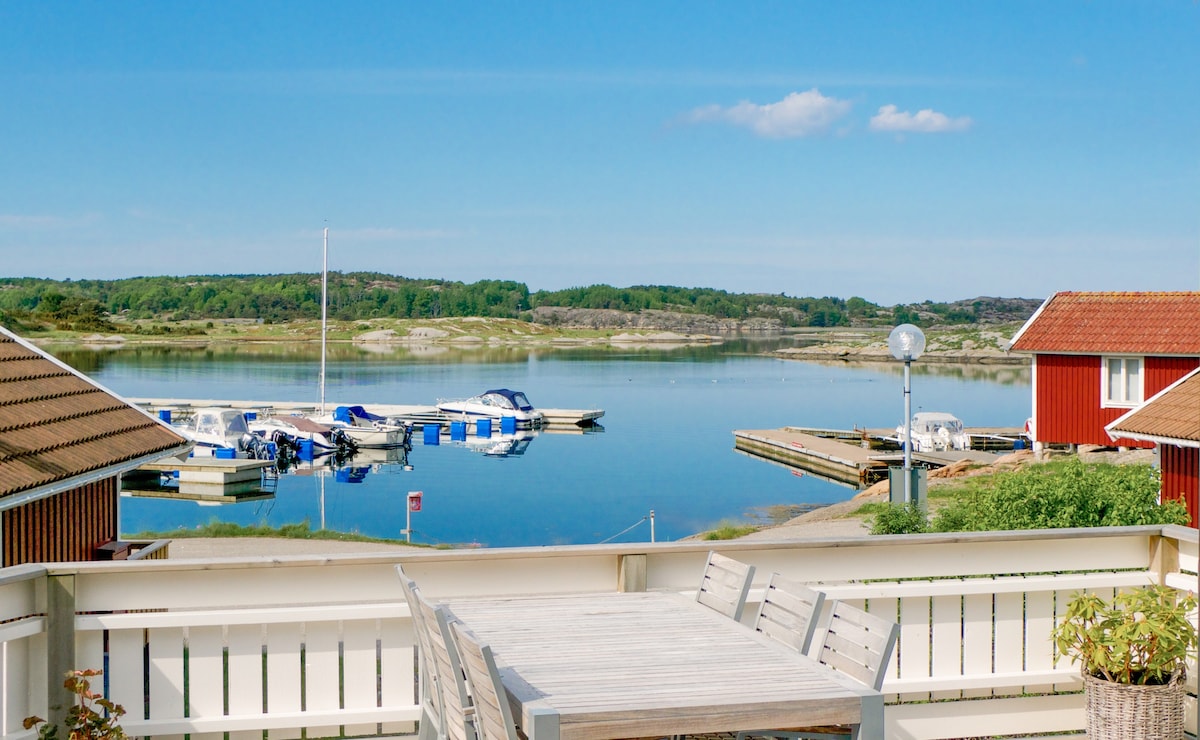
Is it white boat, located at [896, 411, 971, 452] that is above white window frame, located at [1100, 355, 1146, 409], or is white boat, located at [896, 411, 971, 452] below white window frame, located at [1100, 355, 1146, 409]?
below

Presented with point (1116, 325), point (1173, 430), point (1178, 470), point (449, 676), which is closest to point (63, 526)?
point (449, 676)

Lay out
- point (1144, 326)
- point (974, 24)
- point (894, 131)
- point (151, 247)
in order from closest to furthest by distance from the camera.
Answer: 1. point (1144, 326)
2. point (974, 24)
3. point (894, 131)
4. point (151, 247)

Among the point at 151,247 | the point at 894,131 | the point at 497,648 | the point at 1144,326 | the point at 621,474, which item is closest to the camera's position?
the point at 497,648

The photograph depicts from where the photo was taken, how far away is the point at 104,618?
4008 millimetres

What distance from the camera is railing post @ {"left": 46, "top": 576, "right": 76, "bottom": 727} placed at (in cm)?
393

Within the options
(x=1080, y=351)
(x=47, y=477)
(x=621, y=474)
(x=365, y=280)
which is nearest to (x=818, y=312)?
(x=365, y=280)

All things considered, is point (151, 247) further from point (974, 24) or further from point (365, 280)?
point (974, 24)

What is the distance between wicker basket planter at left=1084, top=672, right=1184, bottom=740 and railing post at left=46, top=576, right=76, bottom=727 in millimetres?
3703

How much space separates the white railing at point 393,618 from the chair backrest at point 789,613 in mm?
433

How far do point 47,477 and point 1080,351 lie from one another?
30.2 meters

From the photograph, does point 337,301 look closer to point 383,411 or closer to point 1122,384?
point 383,411

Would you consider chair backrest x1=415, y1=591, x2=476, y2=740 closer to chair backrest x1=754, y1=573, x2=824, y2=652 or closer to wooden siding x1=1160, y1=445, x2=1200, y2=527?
chair backrest x1=754, y1=573, x2=824, y2=652

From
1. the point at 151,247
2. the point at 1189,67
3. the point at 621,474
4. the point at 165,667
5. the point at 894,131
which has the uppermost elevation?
the point at 894,131

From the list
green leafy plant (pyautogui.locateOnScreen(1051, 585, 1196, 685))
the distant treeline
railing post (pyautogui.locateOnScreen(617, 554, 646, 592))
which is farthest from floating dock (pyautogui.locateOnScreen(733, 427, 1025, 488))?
the distant treeline
